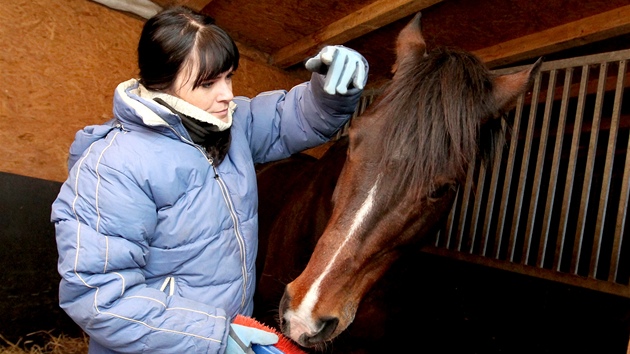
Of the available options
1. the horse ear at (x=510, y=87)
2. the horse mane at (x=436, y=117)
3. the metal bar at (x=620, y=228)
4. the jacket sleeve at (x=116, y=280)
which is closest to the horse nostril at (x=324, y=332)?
the jacket sleeve at (x=116, y=280)

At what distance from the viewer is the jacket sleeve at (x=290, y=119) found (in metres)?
1.60

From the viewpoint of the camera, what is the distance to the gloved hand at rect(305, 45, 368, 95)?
1.42 meters

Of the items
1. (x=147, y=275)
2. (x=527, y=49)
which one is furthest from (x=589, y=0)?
(x=147, y=275)

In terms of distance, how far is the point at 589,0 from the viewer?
2.43 metres

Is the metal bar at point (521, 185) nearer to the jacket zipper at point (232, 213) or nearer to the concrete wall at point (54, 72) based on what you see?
the jacket zipper at point (232, 213)

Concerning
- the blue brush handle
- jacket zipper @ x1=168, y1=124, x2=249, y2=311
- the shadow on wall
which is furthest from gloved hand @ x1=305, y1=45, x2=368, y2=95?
the shadow on wall

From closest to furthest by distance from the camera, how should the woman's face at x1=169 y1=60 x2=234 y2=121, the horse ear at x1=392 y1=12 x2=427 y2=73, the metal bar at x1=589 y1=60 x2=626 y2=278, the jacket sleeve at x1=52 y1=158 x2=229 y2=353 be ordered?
the jacket sleeve at x1=52 y1=158 x2=229 y2=353 → the woman's face at x1=169 y1=60 x2=234 y2=121 → the horse ear at x1=392 y1=12 x2=427 y2=73 → the metal bar at x1=589 y1=60 x2=626 y2=278

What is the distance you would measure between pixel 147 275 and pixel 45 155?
6.59 feet

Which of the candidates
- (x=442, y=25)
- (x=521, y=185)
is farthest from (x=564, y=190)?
(x=442, y=25)

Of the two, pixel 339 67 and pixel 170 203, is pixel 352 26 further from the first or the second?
pixel 170 203

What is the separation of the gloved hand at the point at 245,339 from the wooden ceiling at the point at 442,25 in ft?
6.48

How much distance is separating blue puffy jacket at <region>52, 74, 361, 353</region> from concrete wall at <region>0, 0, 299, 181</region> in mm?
1644

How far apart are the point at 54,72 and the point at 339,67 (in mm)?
2293

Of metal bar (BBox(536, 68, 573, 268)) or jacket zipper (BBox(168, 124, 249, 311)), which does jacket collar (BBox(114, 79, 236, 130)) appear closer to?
jacket zipper (BBox(168, 124, 249, 311))
